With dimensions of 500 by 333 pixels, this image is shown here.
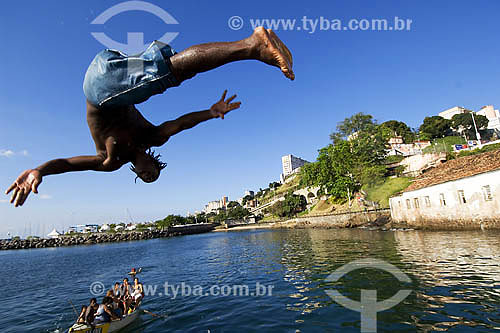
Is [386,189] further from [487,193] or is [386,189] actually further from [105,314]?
[105,314]

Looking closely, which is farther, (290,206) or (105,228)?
(105,228)

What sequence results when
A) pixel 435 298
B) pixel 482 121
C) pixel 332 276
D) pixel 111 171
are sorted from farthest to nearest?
pixel 482 121 → pixel 332 276 → pixel 435 298 → pixel 111 171

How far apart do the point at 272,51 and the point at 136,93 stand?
4.26 ft

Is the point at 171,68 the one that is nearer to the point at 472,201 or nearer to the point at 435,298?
the point at 435,298

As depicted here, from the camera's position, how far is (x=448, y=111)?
101938mm

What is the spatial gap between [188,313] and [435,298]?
1123cm

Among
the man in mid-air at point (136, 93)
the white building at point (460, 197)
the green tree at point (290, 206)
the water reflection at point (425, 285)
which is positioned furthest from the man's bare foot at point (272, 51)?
the green tree at point (290, 206)

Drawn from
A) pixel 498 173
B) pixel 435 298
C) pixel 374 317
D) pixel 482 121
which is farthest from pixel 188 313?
pixel 482 121

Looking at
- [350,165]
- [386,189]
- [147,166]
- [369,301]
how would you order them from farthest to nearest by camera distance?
[350,165] → [386,189] → [369,301] → [147,166]

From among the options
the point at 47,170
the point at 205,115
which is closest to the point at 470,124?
the point at 205,115

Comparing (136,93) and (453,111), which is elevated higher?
(453,111)

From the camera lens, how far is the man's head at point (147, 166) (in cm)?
339

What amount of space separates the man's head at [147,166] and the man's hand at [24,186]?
106cm

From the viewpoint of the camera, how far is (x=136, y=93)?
229cm
